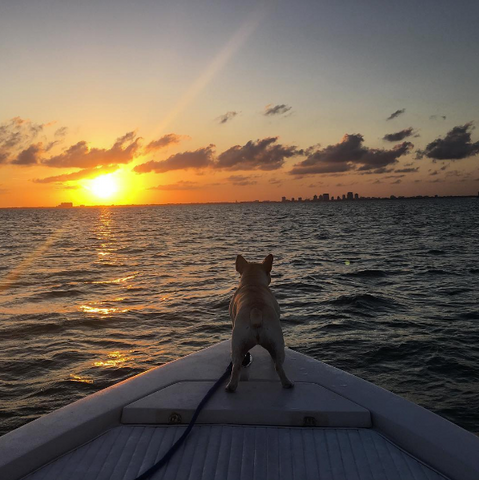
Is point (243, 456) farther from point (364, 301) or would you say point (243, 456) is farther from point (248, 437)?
point (364, 301)

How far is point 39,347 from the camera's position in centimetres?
1052

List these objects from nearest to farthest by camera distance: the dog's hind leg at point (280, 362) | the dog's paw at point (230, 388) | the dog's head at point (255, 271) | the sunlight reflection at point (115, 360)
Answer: the dog's paw at point (230, 388)
the dog's hind leg at point (280, 362)
the dog's head at point (255, 271)
the sunlight reflection at point (115, 360)

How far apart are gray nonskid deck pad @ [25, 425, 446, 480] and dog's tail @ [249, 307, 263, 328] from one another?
37.0 inches

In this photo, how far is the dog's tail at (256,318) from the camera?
13.8ft

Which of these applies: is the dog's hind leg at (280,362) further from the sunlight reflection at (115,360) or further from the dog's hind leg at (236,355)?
the sunlight reflection at (115,360)

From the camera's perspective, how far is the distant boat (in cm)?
317

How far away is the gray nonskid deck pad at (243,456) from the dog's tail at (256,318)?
0.94 m

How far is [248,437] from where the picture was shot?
11.7ft

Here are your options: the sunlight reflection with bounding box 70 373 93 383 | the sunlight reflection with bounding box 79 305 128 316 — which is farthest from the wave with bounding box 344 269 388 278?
the sunlight reflection with bounding box 70 373 93 383

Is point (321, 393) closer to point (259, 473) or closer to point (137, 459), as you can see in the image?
point (259, 473)

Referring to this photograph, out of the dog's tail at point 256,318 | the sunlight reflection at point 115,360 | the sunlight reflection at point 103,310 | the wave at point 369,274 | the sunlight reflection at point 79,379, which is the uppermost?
the dog's tail at point 256,318

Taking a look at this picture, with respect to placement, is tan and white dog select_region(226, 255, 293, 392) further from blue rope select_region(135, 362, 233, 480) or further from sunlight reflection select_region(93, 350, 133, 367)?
sunlight reflection select_region(93, 350, 133, 367)

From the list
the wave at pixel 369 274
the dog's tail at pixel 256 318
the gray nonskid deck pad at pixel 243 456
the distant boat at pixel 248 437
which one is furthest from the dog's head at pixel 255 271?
the wave at pixel 369 274

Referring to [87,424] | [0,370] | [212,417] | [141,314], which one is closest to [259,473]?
[212,417]
